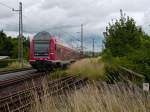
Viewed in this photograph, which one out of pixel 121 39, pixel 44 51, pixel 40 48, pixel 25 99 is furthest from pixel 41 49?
pixel 25 99

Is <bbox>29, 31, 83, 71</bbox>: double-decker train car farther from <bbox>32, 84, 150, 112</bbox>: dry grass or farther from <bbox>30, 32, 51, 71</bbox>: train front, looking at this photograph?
<bbox>32, 84, 150, 112</bbox>: dry grass

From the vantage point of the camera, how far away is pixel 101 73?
22.3 m

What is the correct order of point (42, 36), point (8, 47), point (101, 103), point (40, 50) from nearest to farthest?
point (101, 103) < point (40, 50) < point (42, 36) < point (8, 47)

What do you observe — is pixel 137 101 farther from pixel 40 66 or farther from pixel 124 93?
pixel 40 66

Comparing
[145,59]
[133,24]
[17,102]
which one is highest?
[133,24]

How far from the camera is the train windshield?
32.9 meters

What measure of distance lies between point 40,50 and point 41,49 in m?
0.12

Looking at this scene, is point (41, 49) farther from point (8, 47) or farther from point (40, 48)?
point (8, 47)

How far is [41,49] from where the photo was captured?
33.1 m

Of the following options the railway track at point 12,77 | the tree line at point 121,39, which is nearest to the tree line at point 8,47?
the railway track at point 12,77

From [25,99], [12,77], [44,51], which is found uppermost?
[44,51]

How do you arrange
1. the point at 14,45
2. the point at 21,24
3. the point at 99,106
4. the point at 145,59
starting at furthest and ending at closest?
the point at 14,45 < the point at 21,24 < the point at 145,59 < the point at 99,106

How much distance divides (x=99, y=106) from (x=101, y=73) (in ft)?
49.8

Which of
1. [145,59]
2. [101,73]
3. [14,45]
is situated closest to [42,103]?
[145,59]
